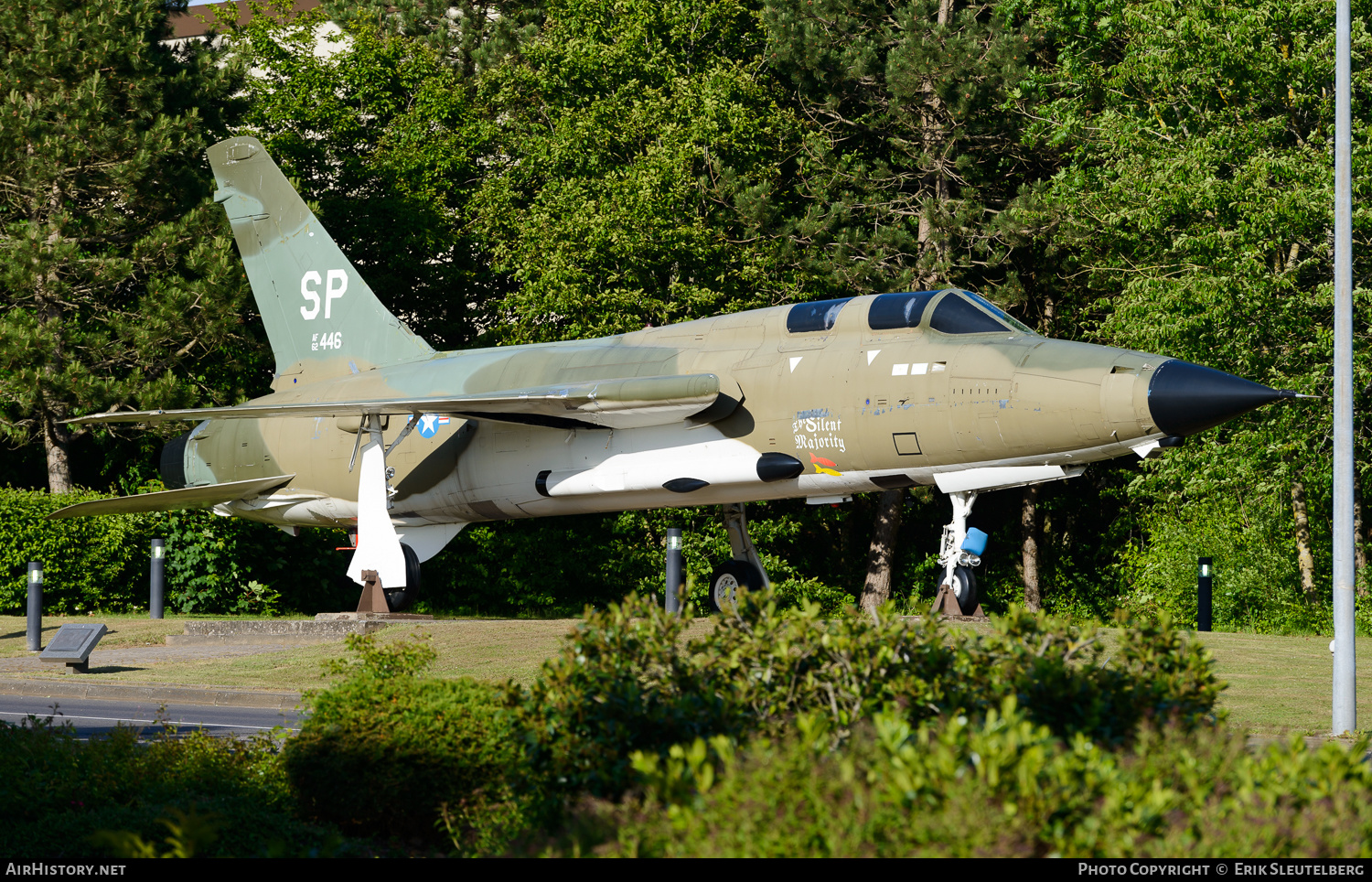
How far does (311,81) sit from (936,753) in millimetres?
36001

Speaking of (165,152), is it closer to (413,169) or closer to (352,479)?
(413,169)

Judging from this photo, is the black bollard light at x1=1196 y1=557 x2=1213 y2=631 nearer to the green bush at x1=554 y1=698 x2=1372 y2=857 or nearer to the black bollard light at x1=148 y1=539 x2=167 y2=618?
the green bush at x1=554 y1=698 x2=1372 y2=857

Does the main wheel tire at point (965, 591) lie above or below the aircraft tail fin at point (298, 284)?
below

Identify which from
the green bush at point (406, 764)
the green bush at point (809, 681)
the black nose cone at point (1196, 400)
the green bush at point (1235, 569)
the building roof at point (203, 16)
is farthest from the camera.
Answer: the building roof at point (203, 16)

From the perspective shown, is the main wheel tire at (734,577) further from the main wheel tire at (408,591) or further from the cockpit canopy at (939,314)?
the cockpit canopy at (939,314)

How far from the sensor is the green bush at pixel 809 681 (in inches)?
228

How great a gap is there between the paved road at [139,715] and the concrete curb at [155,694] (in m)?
0.13

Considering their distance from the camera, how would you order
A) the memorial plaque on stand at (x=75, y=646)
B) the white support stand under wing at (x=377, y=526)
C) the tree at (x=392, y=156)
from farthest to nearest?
the tree at (x=392, y=156), the white support stand under wing at (x=377, y=526), the memorial plaque on stand at (x=75, y=646)

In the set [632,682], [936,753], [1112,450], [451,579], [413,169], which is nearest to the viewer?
[936,753]

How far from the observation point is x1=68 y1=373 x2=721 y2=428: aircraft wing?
52.1ft

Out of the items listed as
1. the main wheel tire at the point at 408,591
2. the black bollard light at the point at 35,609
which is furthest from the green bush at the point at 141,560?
the main wheel tire at the point at 408,591

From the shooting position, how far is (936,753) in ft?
14.9

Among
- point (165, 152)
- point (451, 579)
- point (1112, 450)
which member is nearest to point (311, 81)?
point (165, 152)

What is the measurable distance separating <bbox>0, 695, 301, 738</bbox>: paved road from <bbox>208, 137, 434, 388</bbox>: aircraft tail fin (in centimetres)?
847
